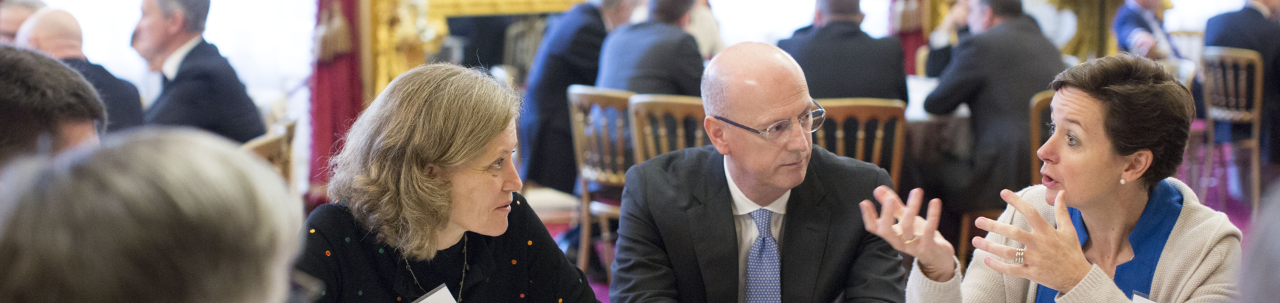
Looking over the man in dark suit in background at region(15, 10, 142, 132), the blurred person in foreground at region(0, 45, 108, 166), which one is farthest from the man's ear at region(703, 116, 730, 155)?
the man in dark suit in background at region(15, 10, 142, 132)

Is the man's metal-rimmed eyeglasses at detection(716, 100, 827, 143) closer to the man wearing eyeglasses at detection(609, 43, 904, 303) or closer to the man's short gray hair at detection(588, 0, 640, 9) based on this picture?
the man wearing eyeglasses at detection(609, 43, 904, 303)

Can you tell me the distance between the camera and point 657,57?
3.21 meters

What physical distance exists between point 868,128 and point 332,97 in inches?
110

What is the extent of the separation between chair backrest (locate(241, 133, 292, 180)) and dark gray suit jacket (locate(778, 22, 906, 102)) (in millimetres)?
1676

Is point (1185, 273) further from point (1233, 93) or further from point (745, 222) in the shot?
point (1233, 93)

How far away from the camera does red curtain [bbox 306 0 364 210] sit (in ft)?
14.4

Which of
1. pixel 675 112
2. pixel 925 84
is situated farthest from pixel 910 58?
pixel 675 112

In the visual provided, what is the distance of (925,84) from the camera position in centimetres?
404

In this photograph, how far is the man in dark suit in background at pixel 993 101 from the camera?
299cm

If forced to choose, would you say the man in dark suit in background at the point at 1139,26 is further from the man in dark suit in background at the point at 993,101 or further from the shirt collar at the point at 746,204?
the shirt collar at the point at 746,204

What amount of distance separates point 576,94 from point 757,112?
138cm

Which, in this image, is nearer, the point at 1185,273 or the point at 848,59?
the point at 1185,273

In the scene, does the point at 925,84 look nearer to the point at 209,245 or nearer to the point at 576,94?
the point at 576,94

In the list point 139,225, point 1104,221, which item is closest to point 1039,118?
point 1104,221
